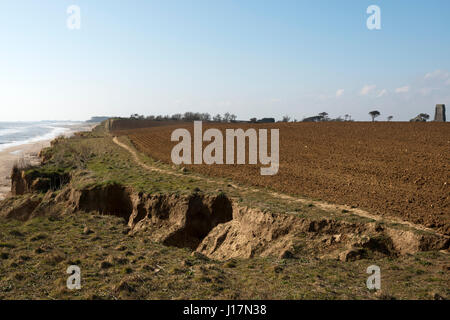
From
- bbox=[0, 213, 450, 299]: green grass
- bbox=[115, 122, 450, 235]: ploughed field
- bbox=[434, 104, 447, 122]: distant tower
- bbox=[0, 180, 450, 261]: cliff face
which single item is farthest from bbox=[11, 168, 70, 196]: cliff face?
bbox=[434, 104, 447, 122]: distant tower

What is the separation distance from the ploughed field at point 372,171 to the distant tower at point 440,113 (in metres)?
21.3

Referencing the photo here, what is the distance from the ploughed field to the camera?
12.6 m

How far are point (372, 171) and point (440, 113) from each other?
43.4 metres

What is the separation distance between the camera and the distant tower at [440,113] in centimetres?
5188

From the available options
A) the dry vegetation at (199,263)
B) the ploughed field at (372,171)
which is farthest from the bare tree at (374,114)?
the dry vegetation at (199,263)

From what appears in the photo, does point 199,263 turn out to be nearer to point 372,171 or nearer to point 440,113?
point 372,171

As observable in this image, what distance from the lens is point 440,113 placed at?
171 ft

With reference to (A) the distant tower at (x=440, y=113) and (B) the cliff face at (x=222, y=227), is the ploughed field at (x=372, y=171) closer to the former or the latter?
(B) the cliff face at (x=222, y=227)

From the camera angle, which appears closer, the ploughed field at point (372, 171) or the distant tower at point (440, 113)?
the ploughed field at point (372, 171)

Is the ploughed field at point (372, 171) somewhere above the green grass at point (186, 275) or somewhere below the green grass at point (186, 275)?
above

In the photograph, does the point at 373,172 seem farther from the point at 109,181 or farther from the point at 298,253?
the point at 109,181

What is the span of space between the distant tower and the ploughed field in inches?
840

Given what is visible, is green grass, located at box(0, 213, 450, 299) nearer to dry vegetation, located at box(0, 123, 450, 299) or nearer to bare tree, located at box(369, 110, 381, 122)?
dry vegetation, located at box(0, 123, 450, 299)
